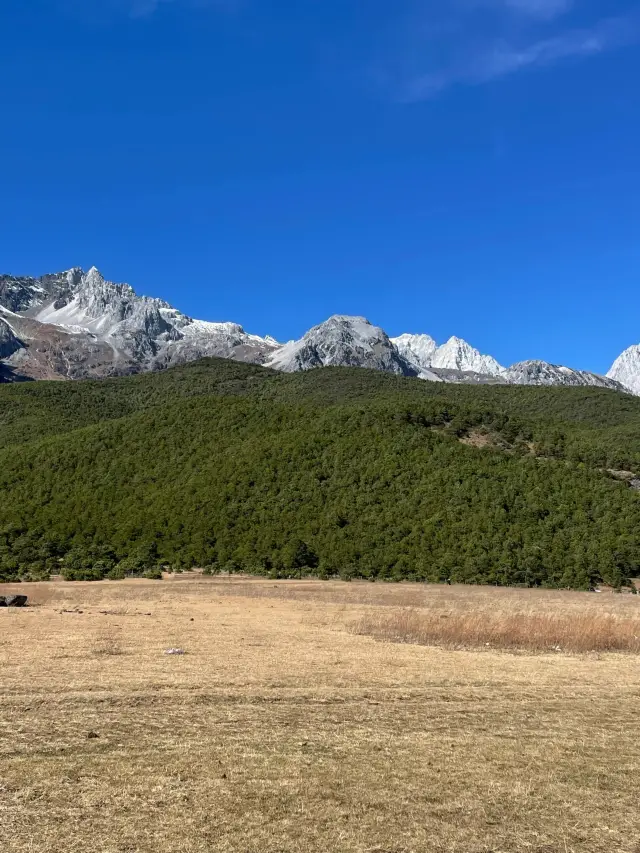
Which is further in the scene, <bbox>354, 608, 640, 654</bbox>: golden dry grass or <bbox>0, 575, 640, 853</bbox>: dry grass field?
<bbox>354, 608, 640, 654</bbox>: golden dry grass

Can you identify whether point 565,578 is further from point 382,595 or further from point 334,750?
point 334,750

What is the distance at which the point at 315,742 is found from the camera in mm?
11789

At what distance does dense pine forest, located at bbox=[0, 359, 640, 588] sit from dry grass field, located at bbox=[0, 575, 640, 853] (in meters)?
36.3

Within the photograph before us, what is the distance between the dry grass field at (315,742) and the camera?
27.2 ft

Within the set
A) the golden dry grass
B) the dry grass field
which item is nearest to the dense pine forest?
the golden dry grass

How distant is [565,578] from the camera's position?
182 ft

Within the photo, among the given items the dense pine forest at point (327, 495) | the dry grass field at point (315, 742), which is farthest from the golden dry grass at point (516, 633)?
the dense pine forest at point (327, 495)

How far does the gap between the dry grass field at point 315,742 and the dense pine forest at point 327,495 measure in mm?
36253

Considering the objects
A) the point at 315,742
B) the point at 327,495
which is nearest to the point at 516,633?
the point at 315,742

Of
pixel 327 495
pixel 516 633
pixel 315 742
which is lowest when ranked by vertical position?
pixel 516 633

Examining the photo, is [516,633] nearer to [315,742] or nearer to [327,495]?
[315,742]

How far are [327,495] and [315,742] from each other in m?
63.9

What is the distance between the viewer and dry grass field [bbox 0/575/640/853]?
8.28m

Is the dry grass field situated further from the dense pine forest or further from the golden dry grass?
the dense pine forest
